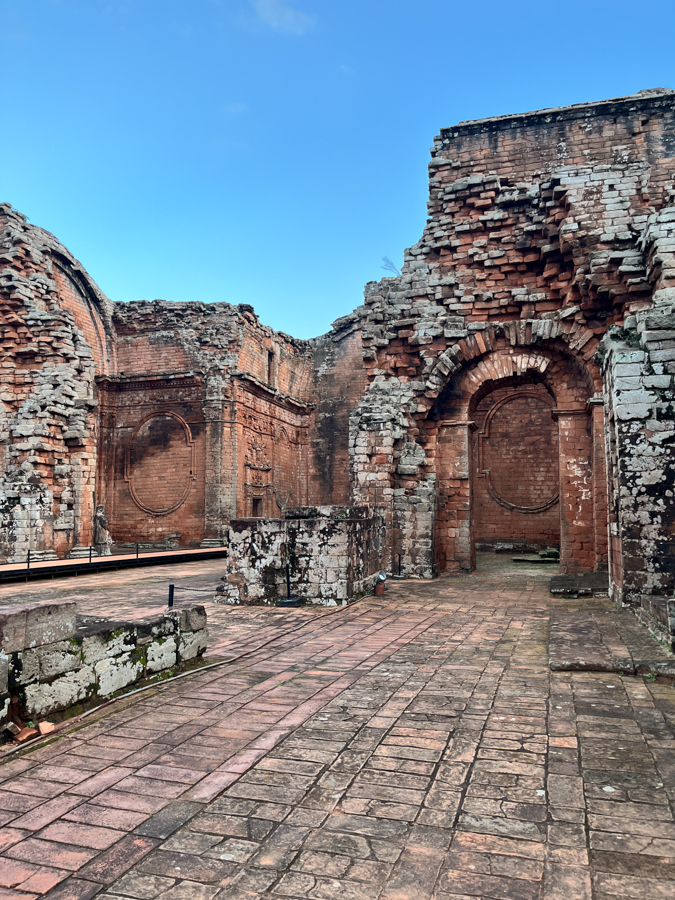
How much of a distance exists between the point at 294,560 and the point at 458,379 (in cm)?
579

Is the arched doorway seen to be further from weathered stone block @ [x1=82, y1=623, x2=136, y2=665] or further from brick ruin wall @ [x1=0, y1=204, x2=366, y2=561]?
brick ruin wall @ [x1=0, y1=204, x2=366, y2=561]

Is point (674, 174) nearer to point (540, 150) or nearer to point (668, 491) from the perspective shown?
point (540, 150)

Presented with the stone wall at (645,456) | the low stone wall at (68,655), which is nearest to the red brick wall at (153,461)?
the stone wall at (645,456)

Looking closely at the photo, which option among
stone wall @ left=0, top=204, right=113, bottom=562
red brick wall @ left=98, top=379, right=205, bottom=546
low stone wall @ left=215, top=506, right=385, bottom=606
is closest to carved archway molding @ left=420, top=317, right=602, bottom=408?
low stone wall @ left=215, top=506, right=385, bottom=606

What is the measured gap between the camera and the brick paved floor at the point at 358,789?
2.16 m

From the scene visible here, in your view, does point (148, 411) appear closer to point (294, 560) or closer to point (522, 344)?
point (522, 344)

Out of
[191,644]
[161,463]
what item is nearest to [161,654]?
[191,644]

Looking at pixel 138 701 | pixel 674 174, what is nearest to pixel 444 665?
pixel 138 701

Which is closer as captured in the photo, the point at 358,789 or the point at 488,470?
the point at 358,789

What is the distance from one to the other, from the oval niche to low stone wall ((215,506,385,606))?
13.0 m

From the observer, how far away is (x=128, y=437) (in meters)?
22.1

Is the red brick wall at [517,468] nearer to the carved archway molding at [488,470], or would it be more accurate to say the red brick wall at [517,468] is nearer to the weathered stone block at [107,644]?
the carved archway molding at [488,470]

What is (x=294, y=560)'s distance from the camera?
8.43 metres

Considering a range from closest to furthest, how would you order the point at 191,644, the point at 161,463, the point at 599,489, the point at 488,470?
the point at 191,644 → the point at 599,489 → the point at 488,470 → the point at 161,463
